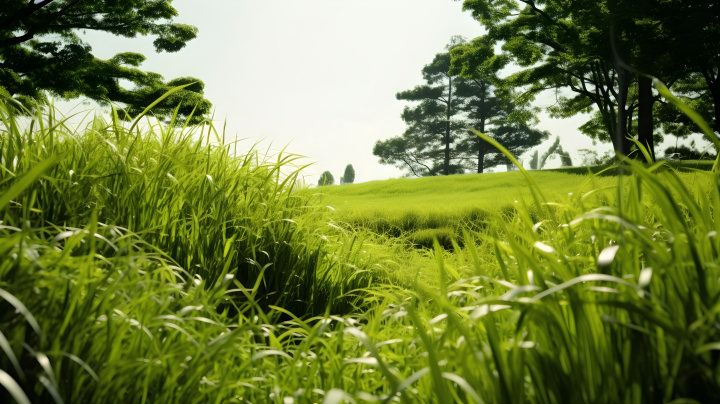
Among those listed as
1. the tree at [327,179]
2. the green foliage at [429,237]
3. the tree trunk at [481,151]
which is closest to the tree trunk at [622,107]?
the green foliage at [429,237]

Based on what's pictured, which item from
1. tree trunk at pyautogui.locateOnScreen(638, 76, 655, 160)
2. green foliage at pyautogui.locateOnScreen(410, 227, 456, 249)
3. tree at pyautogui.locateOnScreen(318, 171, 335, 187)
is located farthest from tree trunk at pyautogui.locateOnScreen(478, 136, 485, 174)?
tree at pyautogui.locateOnScreen(318, 171, 335, 187)

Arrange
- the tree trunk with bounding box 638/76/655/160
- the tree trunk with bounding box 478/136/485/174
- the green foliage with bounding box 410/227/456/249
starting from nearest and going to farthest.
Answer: the green foliage with bounding box 410/227/456/249 → the tree trunk with bounding box 638/76/655/160 → the tree trunk with bounding box 478/136/485/174

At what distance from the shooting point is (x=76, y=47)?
1683 cm

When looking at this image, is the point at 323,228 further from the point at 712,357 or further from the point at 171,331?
the point at 712,357

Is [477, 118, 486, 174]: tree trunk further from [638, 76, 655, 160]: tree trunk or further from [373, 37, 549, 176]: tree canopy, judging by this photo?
[638, 76, 655, 160]: tree trunk

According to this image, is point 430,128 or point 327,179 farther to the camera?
point 430,128

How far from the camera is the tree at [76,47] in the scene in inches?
610

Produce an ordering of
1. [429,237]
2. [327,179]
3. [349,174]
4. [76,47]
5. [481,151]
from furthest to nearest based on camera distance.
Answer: [349,174] → [481,151] → [76,47] → [429,237] → [327,179]

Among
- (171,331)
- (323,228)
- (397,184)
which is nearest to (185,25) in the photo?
(397,184)

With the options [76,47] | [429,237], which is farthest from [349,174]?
[429,237]

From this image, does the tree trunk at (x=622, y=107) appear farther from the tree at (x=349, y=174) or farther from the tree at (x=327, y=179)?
the tree at (x=349, y=174)

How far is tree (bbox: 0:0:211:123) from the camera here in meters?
15.5

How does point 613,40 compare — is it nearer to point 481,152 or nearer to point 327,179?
point 327,179

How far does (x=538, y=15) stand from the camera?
15.9m
